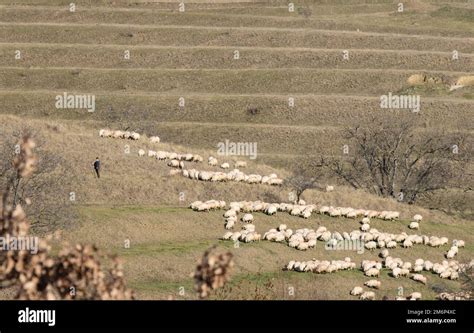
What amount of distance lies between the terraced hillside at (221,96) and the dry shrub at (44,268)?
1003 inches

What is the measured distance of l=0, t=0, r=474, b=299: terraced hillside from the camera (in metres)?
45.4

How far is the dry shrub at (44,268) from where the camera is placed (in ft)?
41.2

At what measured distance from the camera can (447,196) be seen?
246ft

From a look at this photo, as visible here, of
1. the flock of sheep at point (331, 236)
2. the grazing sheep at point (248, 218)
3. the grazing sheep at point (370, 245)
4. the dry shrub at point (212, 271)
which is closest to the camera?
the dry shrub at point (212, 271)

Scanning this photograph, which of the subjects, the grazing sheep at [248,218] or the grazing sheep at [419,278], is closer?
the grazing sheep at [419,278]

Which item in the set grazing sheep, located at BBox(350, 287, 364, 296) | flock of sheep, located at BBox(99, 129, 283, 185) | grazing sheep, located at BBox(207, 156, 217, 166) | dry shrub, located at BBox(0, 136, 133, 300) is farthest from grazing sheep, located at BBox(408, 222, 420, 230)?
dry shrub, located at BBox(0, 136, 133, 300)

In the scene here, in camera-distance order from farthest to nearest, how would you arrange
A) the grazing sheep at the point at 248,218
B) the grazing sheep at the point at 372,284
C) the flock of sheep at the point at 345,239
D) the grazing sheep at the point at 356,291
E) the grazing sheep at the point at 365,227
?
the grazing sheep at the point at 365,227
the grazing sheep at the point at 248,218
the flock of sheep at the point at 345,239
the grazing sheep at the point at 372,284
the grazing sheep at the point at 356,291

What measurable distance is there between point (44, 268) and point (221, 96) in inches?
3399

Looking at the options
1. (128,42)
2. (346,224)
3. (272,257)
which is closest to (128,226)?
(272,257)

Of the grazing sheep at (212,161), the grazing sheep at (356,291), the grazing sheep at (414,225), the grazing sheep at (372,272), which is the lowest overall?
the grazing sheep at (356,291)

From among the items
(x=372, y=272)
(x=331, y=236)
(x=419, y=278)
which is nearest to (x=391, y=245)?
(x=331, y=236)

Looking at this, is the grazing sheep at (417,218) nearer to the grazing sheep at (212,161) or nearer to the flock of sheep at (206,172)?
the flock of sheep at (206,172)

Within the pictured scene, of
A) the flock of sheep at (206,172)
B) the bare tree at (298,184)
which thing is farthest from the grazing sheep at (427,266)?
the flock of sheep at (206,172)
